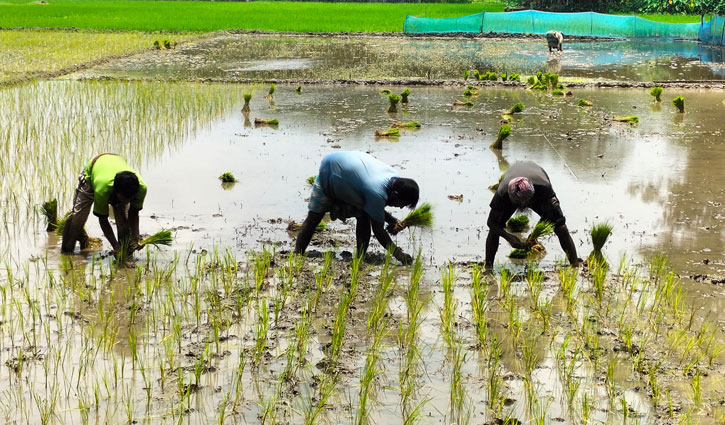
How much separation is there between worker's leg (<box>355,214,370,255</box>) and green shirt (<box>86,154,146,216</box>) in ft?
4.34

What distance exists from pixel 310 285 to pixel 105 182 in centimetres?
134

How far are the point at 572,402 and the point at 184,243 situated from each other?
10.3 ft

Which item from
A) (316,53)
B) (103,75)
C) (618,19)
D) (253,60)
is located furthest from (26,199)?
(618,19)

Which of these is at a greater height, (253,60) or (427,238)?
(253,60)

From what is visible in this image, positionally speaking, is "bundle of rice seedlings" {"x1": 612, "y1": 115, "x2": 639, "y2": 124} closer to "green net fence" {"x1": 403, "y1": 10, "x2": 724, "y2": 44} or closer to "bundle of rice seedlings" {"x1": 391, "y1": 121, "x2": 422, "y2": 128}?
"bundle of rice seedlings" {"x1": 391, "y1": 121, "x2": 422, "y2": 128}

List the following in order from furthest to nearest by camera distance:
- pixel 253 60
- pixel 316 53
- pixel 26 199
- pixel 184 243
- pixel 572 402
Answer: pixel 316 53, pixel 253 60, pixel 26 199, pixel 184 243, pixel 572 402

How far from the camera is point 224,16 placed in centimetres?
2970

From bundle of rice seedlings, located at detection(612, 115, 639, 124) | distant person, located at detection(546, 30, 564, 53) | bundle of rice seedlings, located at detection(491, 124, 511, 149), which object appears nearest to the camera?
bundle of rice seedlings, located at detection(491, 124, 511, 149)

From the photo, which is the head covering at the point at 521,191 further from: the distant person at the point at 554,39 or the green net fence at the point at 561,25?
the green net fence at the point at 561,25

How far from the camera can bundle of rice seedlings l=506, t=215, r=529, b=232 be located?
6.42 metres

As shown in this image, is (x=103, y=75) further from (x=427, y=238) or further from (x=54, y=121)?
(x=427, y=238)

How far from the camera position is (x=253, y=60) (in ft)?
58.0

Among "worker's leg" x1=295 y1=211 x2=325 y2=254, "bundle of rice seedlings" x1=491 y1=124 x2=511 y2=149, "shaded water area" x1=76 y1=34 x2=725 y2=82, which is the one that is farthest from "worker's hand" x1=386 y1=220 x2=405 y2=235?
"shaded water area" x1=76 y1=34 x2=725 y2=82

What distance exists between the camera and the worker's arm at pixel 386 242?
519cm
